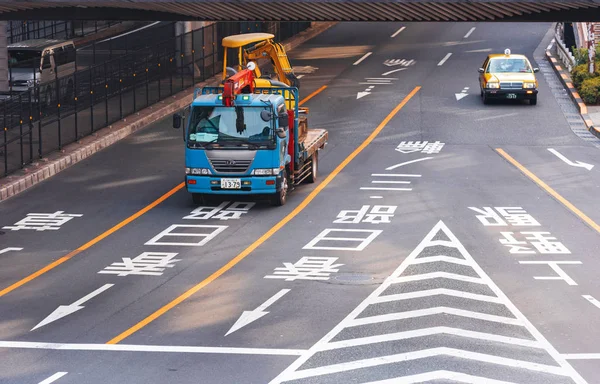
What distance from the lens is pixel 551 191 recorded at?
26703 millimetres

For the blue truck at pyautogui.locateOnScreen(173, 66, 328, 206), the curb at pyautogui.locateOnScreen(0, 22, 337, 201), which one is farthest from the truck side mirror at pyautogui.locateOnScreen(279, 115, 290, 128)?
the curb at pyautogui.locateOnScreen(0, 22, 337, 201)

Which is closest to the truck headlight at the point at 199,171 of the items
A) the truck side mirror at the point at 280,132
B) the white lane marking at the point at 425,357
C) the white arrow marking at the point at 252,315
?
the truck side mirror at the point at 280,132

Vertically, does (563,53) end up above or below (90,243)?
above

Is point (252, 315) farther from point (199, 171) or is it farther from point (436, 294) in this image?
point (199, 171)

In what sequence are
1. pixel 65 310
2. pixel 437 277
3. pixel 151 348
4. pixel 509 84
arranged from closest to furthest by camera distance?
pixel 151 348
pixel 65 310
pixel 437 277
pixel 509 84

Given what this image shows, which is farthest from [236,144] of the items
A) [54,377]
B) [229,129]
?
[54,377]

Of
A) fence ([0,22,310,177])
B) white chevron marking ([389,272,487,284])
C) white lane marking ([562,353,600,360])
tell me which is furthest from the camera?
fence ([0,22,310,177])

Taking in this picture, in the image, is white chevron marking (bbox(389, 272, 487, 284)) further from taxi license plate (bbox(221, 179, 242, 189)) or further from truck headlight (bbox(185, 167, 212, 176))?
truck headlight (bbox(185, 167, 212, 176))

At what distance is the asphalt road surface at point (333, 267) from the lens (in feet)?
48.0

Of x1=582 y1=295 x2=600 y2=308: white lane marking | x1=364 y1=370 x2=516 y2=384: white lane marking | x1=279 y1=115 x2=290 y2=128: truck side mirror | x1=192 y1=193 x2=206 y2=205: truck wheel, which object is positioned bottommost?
x1=192 y1=193 x2=206 y2=205: truck wheel

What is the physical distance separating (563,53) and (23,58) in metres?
22.6

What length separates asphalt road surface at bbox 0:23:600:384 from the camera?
48.0 feet

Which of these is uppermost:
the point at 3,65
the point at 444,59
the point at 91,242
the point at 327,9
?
the point at 327,9

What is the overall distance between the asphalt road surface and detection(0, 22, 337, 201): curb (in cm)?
40
